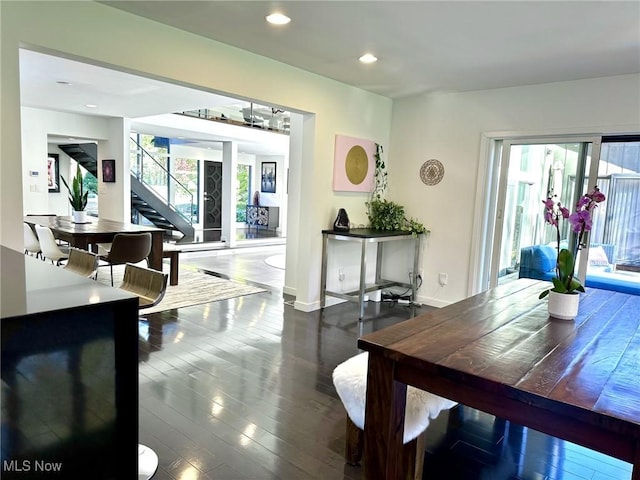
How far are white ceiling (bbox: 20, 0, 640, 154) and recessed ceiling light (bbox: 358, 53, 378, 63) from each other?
7 centimetres

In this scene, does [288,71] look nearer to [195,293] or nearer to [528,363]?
[195,293]

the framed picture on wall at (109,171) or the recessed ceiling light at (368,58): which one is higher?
the recessed ceiling light at (368,58)

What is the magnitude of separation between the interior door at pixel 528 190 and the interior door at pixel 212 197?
906 centimetres

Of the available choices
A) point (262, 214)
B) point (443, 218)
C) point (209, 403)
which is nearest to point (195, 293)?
→ point (209, 403)

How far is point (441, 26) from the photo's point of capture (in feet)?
9.38

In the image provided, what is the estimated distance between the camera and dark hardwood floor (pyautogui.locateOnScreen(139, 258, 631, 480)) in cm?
199

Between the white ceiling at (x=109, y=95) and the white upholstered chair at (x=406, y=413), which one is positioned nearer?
the white upholstered chair at (x=406, y=413)

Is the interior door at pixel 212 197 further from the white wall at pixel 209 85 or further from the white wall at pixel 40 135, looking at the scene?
the white wall at pixel 209 85

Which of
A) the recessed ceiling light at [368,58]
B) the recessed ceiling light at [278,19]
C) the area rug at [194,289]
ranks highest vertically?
the recessed ceiling light at [368,58]

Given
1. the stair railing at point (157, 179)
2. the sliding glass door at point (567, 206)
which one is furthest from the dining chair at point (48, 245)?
the stair railing at point (157, 179)

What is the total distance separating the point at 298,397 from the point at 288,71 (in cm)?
291

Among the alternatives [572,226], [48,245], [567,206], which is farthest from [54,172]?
[572,226]

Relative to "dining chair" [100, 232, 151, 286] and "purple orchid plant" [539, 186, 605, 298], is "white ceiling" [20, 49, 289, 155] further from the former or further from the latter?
"purple orchid plant" [539, 186, 605, 298]

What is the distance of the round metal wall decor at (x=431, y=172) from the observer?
4895 millimetres
